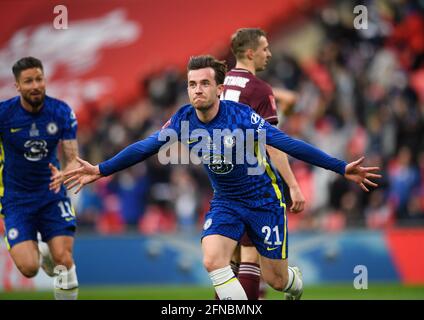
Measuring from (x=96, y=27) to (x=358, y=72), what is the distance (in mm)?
6805

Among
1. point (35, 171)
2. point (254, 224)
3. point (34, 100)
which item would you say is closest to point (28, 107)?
point (34, 100)

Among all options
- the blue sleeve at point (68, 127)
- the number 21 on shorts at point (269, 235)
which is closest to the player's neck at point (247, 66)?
the number 21 on shorts at point (269, 235)

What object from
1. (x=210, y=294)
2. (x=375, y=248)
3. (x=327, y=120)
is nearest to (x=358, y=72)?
(x=327, y=120)

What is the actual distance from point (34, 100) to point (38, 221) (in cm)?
130

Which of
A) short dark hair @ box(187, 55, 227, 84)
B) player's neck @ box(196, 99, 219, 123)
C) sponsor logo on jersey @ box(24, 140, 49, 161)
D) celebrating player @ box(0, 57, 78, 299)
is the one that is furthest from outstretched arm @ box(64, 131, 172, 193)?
sponsor logo on jersey @ box(24, 140, 49, 161)

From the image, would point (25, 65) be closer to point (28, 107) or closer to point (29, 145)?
point (28, 107)

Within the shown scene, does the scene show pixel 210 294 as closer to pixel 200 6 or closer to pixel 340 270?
pixel 340 270

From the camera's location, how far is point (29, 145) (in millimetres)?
9000

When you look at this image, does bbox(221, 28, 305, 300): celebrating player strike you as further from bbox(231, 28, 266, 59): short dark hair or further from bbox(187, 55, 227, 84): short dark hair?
bbox(187, 55, 227, 84): short dark hair

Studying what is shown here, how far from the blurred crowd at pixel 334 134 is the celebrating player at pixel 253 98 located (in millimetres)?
6550

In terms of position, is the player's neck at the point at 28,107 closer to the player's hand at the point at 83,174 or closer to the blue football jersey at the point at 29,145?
the blue football jersey at the point at 29,145

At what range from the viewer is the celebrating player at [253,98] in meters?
8.48

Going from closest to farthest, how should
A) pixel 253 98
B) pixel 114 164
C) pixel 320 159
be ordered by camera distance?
pixel 320 159 → pixel 114 164 → pixel 253 98

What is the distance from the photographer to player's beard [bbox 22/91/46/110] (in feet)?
29.3
